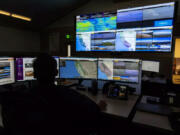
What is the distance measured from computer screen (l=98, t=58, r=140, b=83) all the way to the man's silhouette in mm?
859

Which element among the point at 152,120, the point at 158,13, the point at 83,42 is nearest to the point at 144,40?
the point at 158,13

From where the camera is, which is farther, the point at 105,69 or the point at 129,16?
the point at 129,16

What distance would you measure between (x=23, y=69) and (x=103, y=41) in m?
1.30

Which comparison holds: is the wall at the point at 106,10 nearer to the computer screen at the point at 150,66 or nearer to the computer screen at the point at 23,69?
the computer screen at the point at 150,66

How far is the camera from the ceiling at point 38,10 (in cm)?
261

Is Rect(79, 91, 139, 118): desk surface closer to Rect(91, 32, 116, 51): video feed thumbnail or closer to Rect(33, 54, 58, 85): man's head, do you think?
Rect(33, 54, 58, 85): man's head

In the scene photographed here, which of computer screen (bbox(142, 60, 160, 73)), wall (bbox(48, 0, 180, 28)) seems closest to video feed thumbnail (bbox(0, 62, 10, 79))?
computer screen (bbox(142, 60, 160, 73))

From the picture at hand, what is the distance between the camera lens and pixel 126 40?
1910 mm

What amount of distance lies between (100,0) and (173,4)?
5.20ft

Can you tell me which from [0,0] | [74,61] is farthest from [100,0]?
[0,0]

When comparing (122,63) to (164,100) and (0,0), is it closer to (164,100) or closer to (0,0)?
(164,100)

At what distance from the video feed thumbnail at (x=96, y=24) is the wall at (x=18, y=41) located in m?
1.79

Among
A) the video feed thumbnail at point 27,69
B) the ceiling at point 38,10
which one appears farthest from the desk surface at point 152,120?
the ceiling at point 38,10

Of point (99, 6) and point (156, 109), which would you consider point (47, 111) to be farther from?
point (99, 6)
